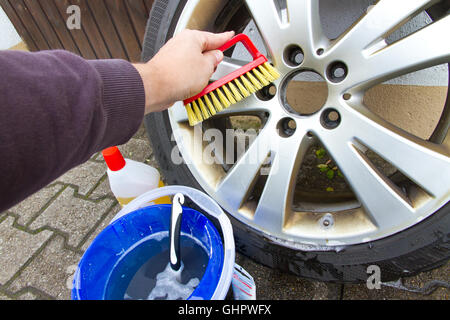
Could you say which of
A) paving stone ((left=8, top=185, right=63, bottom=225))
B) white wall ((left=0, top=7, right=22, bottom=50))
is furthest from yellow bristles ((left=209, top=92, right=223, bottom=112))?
white wall ((left=0, top=7, right=22, bottom=50))

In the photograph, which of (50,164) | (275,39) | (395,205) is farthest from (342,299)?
(50,164)

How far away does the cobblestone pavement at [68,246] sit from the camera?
1.08m

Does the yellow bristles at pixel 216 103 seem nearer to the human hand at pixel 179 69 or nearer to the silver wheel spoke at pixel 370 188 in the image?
the human hand at pixel 179 69

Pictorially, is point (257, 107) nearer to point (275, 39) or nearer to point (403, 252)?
point (275, 39)

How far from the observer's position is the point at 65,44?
230cm

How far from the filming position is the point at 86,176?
174 cm

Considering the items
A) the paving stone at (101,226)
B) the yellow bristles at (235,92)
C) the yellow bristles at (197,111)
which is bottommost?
the paving stone at (101,226)

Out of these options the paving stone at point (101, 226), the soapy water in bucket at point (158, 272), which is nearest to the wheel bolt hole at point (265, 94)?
the soapy water in bucket at point (158, 272)

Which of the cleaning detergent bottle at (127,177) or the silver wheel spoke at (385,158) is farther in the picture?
the cleaning detergent bottle at (127,177)

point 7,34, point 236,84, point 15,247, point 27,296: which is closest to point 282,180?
point 236,84

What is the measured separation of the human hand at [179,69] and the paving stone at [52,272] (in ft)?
2.98

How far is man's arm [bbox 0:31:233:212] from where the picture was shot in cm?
52

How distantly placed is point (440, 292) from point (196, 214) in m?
0.85

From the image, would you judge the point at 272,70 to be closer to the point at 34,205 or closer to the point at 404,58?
the point at 404,58
